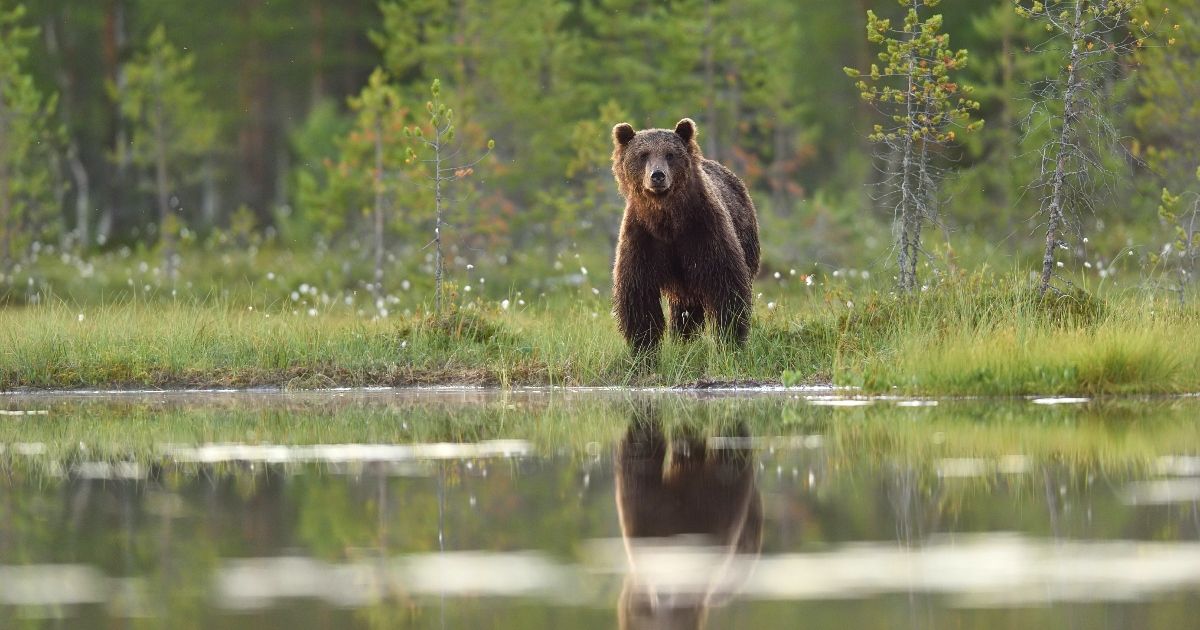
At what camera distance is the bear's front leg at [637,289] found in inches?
516

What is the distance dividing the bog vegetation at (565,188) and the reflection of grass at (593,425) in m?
1.16

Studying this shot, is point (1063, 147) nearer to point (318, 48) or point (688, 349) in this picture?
point (688, 349)

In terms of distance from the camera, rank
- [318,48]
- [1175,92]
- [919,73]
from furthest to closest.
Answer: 1. [318,48]
2. [1175,92]
3. [919,73]

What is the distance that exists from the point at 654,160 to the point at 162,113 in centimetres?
2602

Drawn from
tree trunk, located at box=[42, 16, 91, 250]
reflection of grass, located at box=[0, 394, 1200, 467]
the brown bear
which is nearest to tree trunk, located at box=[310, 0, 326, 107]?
tree trunk, located at box=[42, 16, 91, 250]

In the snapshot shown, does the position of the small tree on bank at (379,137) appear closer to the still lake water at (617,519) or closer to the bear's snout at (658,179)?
the bear's snout at (658,179)

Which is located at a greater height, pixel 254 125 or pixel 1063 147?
pixel 1063 147

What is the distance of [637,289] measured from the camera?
1309 centimetres

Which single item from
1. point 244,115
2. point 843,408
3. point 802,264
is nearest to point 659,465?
point 843,408

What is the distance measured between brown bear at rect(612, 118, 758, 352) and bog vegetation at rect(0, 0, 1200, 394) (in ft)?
1.15

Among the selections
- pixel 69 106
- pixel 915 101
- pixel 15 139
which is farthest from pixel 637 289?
pixel 69 106

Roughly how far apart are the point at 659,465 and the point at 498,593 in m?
3.05

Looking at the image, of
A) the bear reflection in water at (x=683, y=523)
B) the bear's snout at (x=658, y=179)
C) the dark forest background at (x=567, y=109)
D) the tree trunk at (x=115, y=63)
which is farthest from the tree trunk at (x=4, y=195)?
the bear reflection in water at (x=683, y=523)

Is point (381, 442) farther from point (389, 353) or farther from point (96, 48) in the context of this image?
point (96, 48)
